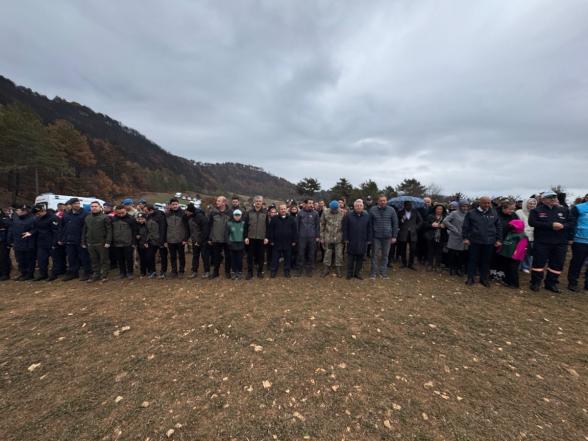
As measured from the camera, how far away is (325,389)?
3053 millimetres

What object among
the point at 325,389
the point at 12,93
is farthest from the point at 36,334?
the point at 12,93

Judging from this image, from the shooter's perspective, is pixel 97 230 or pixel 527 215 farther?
pixel 527 215

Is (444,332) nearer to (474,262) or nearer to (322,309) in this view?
(322,309)

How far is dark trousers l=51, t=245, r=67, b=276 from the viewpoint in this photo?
751cm

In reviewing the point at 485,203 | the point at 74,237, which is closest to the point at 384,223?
the point at 485,203

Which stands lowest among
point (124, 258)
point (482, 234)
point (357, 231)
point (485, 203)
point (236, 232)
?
point (124, 258)

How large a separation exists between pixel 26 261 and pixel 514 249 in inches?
540

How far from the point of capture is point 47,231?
738 cm

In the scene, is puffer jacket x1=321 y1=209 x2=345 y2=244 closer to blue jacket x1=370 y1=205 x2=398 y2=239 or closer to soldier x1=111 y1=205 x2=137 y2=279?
blue jacket x1=370 y1=205 x2=398 y2=239

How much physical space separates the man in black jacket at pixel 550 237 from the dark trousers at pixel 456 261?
1652 mm

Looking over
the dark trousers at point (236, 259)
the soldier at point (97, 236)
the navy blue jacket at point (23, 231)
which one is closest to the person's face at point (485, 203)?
the dark trousers at point (236, 259)

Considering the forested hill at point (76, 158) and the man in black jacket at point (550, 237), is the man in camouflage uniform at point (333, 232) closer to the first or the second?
the man in black jacket at point (550, 237)

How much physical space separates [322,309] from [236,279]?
3026mm

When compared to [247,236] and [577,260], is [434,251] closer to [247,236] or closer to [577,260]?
[577,260]
